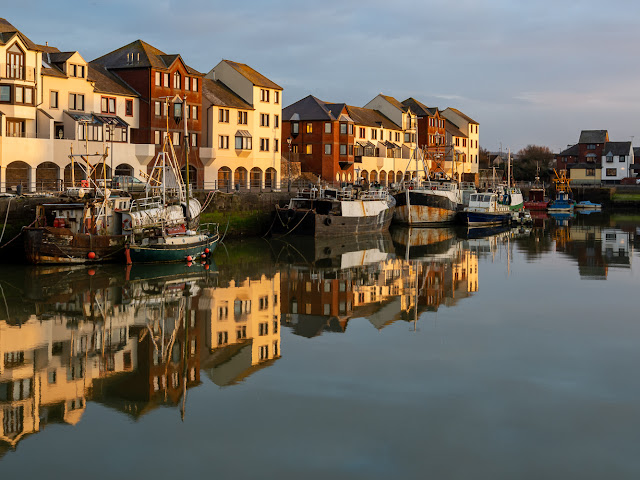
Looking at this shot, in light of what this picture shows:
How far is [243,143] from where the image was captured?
69875mm

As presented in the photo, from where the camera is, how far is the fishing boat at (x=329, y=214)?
56406 millimetres

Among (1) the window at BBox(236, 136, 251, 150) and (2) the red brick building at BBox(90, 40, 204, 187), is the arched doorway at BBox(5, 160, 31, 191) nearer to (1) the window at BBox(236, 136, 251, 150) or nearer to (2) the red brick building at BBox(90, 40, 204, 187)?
(2) the red brick building at BBox(90, 40, 204, 187)

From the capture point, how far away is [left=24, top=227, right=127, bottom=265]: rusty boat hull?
37.1 meters

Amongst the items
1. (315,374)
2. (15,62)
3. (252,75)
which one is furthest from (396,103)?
(315,374)

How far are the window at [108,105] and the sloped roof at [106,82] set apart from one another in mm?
586

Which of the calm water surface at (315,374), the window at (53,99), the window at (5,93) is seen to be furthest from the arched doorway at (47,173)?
the calm water surface at (315,374)

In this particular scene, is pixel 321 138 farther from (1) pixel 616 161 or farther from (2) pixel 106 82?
(1) pixel 616 161

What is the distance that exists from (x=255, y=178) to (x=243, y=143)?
408cm

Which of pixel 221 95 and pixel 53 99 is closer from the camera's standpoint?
pixel 53 99

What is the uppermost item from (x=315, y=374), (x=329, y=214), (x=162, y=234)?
(x=329, y=214)

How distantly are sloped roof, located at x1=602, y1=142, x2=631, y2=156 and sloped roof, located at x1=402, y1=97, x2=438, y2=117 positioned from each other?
117 ft

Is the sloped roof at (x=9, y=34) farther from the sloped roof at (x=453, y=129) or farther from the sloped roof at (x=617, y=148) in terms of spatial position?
the sloped roof at (x=617, y=148)

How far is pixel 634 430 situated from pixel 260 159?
5874 centimetres

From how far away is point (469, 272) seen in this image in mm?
40312
